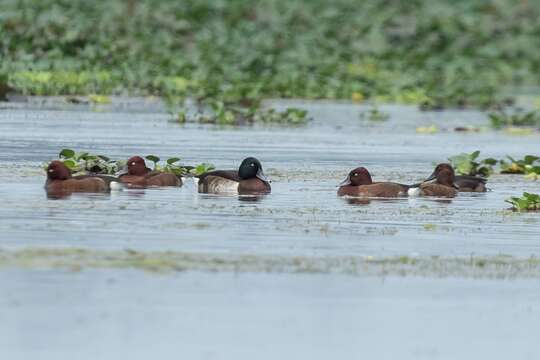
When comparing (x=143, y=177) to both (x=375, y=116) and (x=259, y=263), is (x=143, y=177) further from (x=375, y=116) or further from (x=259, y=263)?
(x=375, y=116)

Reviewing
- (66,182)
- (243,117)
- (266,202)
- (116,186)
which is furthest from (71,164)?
(243,117)

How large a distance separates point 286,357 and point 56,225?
551 centimetres

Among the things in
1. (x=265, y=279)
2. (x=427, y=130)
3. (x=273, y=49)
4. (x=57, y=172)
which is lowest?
(x=265, y=279)

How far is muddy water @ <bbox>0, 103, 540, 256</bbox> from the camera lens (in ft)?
49.2

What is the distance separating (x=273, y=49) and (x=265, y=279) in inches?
1374

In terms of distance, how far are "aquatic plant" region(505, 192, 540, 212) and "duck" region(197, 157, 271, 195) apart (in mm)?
2692

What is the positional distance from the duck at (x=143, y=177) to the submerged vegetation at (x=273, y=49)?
49.2ft

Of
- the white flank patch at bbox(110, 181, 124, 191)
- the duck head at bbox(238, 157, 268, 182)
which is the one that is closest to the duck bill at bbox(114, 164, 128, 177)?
the white flank patch at bbox(110, 181, 124, 191)

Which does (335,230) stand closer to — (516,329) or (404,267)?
(404,267)

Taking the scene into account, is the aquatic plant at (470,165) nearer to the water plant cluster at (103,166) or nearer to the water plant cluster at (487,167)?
the water plant cluster at (487,167)

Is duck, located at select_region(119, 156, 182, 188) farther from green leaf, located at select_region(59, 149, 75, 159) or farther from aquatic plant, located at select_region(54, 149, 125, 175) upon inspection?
green leaf, located at select_region(59, 149, 75, 159)

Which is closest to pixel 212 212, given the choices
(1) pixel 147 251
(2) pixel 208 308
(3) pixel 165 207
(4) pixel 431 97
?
(3) pixel 165 207

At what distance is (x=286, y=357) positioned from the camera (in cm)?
1039

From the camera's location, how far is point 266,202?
18.9m
